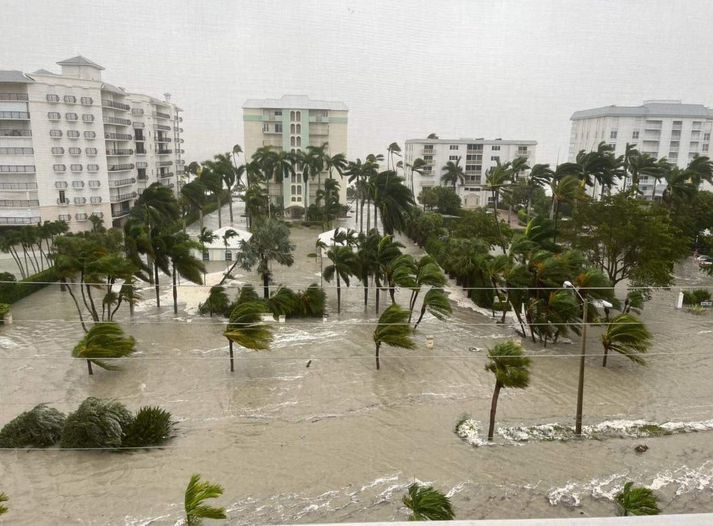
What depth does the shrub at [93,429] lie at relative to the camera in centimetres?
1172

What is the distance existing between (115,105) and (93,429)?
37.5m

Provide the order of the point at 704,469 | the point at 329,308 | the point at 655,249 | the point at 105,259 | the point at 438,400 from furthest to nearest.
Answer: the point at 329,308, the point at 655,249, the point at 105,259, the point at 438,400, the point at 704,469

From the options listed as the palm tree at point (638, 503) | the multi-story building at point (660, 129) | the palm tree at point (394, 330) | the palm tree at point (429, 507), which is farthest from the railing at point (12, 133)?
the multi-story building at point (660, 129)

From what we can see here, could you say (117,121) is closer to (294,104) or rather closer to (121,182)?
(121,182)

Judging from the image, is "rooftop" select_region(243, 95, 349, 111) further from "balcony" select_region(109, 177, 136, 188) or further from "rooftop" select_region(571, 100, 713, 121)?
"rooftop" select_region(571, 100, 713, 121)

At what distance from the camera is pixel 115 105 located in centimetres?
4156

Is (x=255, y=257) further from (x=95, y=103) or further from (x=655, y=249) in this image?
(x=95, y=103)

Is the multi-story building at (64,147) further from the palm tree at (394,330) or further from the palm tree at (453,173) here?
the palm tree at (453,173)

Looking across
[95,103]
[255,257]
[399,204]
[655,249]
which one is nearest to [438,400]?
[255,257]

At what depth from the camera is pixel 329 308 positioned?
23281 mm

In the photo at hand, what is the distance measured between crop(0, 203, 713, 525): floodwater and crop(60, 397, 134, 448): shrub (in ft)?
1.00

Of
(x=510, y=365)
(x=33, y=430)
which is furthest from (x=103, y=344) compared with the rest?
(x=510, y=365)

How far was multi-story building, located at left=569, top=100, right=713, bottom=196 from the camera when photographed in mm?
59844

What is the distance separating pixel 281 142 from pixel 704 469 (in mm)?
48043
